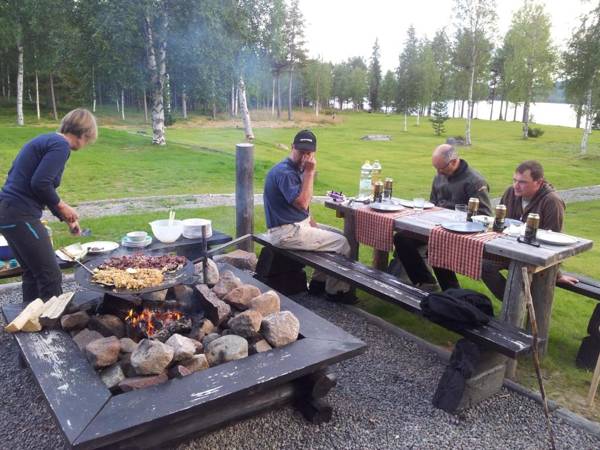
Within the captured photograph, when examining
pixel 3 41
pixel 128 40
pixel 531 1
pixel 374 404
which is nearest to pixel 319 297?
→ pixel 374 404

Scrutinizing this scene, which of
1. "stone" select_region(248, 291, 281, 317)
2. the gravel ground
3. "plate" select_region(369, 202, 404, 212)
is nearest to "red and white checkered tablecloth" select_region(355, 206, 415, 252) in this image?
"plate" select_region(369, 202, 404, 212)

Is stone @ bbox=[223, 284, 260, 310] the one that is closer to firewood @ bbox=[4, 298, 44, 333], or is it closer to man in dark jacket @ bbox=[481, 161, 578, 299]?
firewood @ bbox=[4, 298, 44, 333]

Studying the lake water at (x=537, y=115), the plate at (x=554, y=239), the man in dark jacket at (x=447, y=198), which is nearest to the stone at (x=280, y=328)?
the plate at (x=554, y=239)

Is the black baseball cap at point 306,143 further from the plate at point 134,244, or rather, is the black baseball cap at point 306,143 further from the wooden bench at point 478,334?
the plate at point 134,244

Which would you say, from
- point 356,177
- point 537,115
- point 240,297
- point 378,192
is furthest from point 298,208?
point 537,115

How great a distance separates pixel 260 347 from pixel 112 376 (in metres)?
0.88

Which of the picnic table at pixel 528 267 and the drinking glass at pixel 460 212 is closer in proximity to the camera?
the picnic table at pixel 528 267

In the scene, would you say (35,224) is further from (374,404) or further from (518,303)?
(518,303)

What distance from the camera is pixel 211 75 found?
52.7 ft

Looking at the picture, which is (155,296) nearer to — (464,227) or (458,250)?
(458,250)

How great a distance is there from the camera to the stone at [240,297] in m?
3.51

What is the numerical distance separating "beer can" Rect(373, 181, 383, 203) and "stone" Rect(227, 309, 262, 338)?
8.12 feet

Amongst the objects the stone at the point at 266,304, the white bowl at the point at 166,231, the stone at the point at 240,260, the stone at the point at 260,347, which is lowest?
the stone at the point at 240,260

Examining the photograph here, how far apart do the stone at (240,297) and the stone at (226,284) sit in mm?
85
